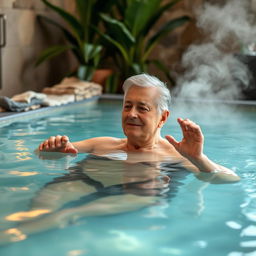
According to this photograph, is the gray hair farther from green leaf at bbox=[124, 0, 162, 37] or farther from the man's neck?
green leaf at bbox=[124, 0, 162, 37]

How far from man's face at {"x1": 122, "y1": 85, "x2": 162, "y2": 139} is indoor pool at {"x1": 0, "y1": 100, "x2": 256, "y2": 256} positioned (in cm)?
23

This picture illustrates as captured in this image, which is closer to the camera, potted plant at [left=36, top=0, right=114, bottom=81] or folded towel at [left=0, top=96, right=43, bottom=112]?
folded towel at [left=0, top=96, right=43, bottom=112]

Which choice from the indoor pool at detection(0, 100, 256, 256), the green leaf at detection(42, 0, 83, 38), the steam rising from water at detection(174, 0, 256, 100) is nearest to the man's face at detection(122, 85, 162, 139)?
the indoor pool at detection(0, 100, 256, 256)

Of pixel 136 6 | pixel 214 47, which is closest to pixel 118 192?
pixel 136 6

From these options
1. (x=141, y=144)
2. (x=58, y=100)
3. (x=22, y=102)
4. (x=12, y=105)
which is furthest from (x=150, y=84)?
(x=58, y=100)

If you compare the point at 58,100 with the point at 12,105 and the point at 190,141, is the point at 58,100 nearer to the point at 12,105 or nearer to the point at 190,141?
the point at 12,105

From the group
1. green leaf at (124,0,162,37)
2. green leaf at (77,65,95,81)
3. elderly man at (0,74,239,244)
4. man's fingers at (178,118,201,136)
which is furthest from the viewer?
green leaf at (77,65,95,81)

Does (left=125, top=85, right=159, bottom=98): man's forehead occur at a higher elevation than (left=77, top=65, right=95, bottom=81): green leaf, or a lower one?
higher

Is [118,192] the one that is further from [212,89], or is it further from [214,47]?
[214,47]

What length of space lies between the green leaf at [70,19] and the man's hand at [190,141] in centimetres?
521

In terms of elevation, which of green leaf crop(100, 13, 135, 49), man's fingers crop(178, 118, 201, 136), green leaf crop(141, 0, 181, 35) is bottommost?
man's fingers crop(178, 118, 201, 136)

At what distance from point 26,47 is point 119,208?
555cm

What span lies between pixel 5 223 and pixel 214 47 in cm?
640

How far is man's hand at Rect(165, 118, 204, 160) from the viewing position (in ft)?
7.73
